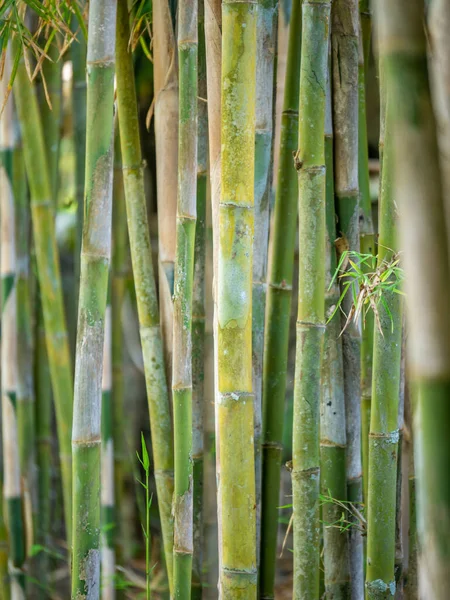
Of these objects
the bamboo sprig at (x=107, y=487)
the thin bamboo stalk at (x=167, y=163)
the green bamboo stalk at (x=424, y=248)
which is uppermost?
the thin bamboo stalk at (x=167, y=163)

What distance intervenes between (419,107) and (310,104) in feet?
1.68

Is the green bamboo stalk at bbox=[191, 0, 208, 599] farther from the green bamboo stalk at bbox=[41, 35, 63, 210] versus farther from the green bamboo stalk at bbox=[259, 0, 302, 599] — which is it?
the green bamboo stalk at bbox=[41, 35, 63, 210]

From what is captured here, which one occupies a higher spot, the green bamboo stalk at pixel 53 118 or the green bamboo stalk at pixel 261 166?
the green bamboo stalk at pixel 53 118

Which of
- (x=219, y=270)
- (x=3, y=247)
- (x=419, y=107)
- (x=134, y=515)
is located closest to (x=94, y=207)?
(x=219, y=270)

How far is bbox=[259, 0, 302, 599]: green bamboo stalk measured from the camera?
1.12 m

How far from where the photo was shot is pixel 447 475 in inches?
16.4

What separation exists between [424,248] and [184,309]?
0.62 metres

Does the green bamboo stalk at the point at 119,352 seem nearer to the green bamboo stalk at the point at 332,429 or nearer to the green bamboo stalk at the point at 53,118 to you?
the green bamboo stalk at the point at 53,118

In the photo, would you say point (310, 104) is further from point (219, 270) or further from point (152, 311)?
point (152, 311)

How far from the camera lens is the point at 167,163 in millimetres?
1140

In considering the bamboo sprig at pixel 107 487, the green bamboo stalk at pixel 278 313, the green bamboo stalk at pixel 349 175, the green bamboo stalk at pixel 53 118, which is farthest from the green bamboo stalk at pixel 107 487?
the green bamboo stalk at pixel 349 175

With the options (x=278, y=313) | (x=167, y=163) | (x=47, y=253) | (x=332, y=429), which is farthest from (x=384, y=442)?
(x=47, y=253)

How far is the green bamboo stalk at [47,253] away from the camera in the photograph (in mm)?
1363

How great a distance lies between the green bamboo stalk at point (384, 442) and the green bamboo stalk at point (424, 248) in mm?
444
